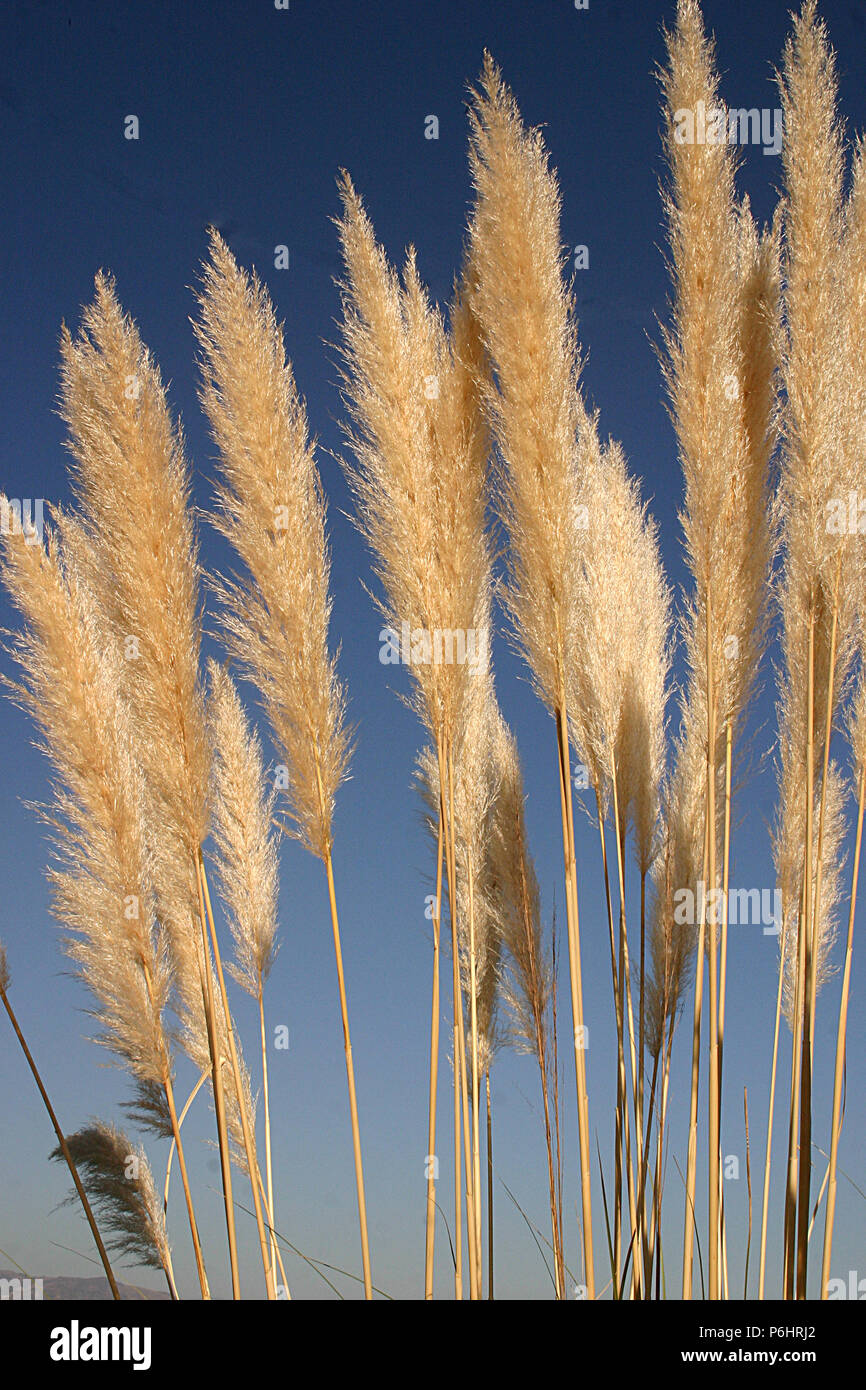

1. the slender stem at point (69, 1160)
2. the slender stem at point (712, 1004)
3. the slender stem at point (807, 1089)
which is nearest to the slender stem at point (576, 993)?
the slender stem at point (712, 1004)

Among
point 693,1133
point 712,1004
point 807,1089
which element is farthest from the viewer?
point 693,1133

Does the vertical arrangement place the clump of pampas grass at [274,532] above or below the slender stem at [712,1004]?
above

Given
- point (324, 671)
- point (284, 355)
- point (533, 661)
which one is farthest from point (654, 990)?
point (284, 355)

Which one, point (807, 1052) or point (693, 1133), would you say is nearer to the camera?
point (807, 1052)

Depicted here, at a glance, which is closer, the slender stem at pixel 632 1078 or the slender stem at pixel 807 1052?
the slender stem at pixel 807 1052

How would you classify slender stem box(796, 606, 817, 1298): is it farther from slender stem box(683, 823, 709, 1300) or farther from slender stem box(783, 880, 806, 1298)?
slender stem box(683, 823, 709, 1300)

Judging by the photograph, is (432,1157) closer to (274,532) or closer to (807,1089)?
(807,1089)

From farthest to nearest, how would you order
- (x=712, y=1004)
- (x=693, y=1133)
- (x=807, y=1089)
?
(x=693, y=1133)
(x=712, y=1004)
(x=807, y=1089)

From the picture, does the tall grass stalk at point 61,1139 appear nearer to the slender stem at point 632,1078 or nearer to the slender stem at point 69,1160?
the slender stem at point 69,1160

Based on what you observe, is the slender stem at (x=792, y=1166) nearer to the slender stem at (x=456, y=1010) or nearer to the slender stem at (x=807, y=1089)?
the slender stem at (x=807, y=1089)

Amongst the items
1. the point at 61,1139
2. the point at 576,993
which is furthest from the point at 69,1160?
the point at 576,993

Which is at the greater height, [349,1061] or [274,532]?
[274,532]

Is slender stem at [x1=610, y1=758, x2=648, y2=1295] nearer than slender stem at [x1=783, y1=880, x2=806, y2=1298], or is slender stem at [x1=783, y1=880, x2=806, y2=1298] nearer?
slender stem at [x1=783, y1=880, x2=806, y2=1298]

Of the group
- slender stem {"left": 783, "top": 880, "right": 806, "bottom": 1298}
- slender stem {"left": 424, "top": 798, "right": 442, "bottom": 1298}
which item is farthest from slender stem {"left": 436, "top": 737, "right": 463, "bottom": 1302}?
slender stem {"left": 783, "top": 880, "right": 806, "bottom": 1298}
